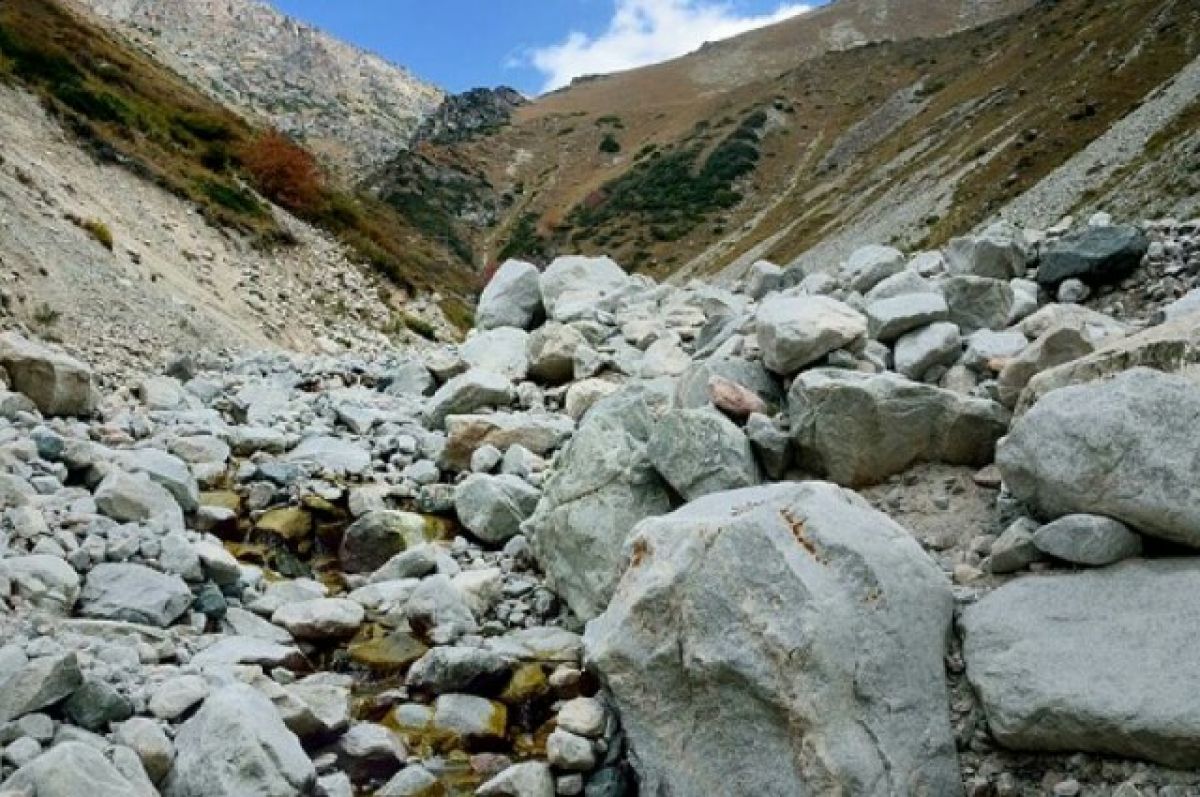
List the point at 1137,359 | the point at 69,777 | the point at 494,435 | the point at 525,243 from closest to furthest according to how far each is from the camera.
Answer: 1. the point at 69,777
2. the point at 1137,359
3. the point at 494,435
4. the point at 525,243

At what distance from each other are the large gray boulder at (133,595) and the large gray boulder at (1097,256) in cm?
1182

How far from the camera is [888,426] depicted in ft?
34.0

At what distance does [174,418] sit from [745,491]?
32.8 feet

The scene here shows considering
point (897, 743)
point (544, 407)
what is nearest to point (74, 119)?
point (544, 407)

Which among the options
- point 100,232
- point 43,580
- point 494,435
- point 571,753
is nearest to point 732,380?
point 494,435

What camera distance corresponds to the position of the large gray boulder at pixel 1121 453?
7051 mm

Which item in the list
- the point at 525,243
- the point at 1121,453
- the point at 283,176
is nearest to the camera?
the point at 1121,453

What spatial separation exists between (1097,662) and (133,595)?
8.12m

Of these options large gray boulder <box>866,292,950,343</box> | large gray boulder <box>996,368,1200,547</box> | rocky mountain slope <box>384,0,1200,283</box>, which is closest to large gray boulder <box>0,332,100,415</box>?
large gray boulder <box>866,292,950,343</box>

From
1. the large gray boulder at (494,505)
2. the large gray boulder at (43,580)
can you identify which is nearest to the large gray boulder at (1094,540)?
the large gray boulder at (494,505)

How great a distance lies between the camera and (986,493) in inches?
380

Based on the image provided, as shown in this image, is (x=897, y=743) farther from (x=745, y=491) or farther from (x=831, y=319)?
(x=831, y=319)

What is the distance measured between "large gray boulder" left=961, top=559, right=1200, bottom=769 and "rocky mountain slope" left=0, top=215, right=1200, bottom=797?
0.02 metres

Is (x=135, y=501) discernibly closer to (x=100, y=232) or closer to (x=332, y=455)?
(x=332, y=455)
